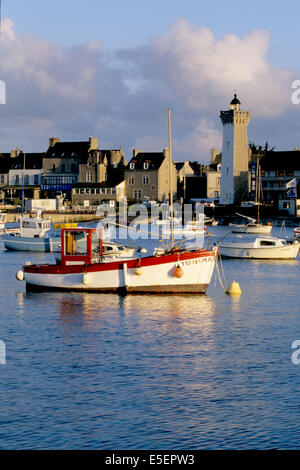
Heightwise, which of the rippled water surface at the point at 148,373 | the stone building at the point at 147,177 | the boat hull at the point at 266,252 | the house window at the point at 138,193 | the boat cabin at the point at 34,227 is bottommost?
the rippled water surface at the point at 148,373

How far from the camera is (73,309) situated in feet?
113

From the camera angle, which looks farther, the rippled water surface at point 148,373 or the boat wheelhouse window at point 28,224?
the boat wheelhouse window at point 28,224

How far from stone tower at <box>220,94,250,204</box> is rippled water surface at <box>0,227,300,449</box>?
97043 millimetres

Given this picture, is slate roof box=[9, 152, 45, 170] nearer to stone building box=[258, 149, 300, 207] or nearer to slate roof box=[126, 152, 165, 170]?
slate roof box=[126, 152, 165, 170]

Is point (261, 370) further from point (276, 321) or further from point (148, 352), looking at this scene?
point (276, 321)

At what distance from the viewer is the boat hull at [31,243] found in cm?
6619

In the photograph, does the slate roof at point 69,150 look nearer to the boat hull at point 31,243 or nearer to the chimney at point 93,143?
the chimney at point 93,143

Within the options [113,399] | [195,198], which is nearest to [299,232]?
[113,399]

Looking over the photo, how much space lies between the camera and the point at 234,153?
133m

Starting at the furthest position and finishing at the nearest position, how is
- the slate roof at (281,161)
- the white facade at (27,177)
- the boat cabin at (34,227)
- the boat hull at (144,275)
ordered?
the white facade at (27,177)
the slate roof at (281,161)
the boat cabin at (34,227)
the boat hull at (144,275)

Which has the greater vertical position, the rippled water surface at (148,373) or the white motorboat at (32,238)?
the white motorboat at (32,238)

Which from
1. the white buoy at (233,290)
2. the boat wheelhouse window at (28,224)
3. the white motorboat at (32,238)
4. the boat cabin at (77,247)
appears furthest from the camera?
the boat wheelhouse window at (28,224)

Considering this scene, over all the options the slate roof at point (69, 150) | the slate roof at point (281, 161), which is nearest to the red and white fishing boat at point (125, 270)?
the slate roof at point (281, 161)
